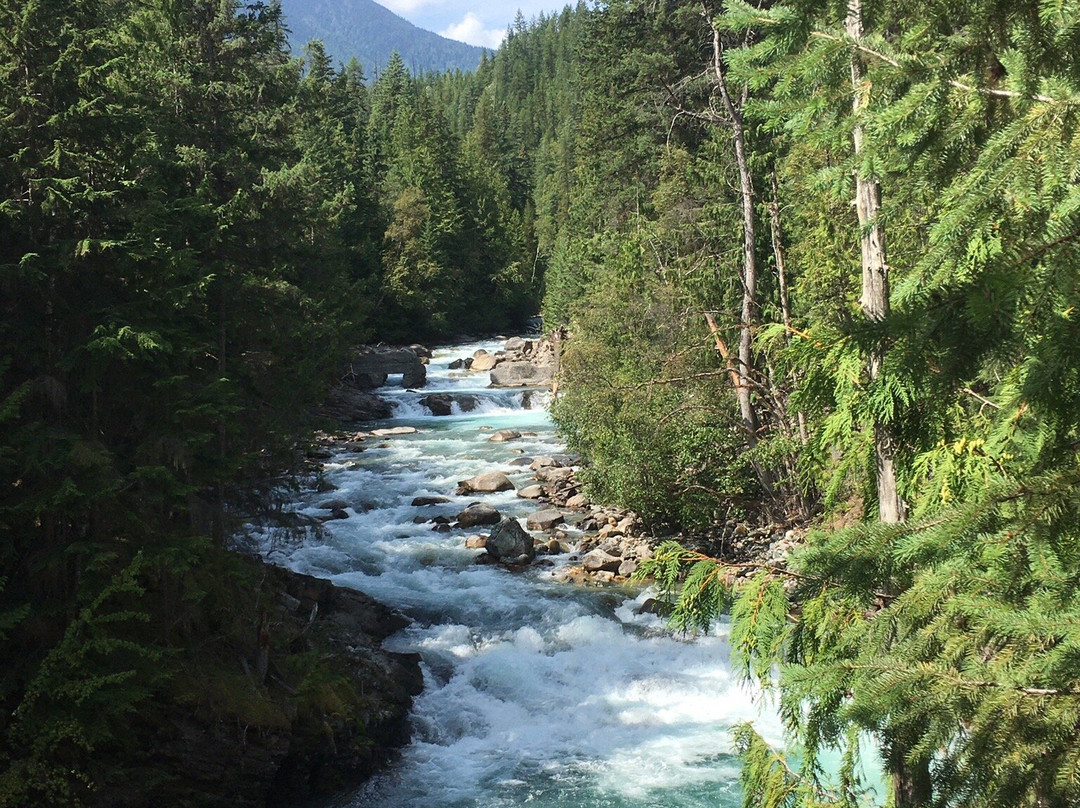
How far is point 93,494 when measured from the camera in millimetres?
8859

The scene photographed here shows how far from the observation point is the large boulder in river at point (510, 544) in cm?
1756

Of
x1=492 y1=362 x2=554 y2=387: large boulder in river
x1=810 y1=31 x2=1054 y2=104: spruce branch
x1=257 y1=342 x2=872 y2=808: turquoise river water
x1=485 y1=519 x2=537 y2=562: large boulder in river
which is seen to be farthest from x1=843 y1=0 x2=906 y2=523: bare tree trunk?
x1=492 y1=362 x2=554 y2=387: large boulder in river

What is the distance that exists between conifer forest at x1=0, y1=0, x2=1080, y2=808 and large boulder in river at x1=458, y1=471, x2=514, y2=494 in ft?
13.3

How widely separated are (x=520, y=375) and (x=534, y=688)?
25802 millimetres

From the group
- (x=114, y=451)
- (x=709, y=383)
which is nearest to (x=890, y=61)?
(x=114, y=451)

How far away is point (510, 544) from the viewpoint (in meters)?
17.6

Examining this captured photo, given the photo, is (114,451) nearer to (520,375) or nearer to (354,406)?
(354,406)

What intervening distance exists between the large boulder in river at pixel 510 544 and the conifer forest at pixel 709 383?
209cm

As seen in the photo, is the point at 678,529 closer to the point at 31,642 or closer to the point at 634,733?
the point at 634,733

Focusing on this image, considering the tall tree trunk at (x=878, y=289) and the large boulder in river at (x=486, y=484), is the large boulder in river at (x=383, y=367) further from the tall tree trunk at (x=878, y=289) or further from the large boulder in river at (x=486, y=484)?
the tall tree trunk at (x=878, y=289)

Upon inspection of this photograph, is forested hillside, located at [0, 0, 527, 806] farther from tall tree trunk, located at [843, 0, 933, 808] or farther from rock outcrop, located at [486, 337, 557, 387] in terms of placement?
rock outcrop, located at [486, 337, 557, 387]

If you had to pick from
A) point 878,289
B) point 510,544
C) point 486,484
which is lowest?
point 510,544

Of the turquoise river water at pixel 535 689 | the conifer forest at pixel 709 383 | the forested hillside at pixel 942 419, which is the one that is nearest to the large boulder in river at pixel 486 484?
the turquoise river water at pixel 535 689

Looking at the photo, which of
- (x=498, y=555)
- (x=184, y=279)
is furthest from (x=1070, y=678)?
(x=498, y=555)
